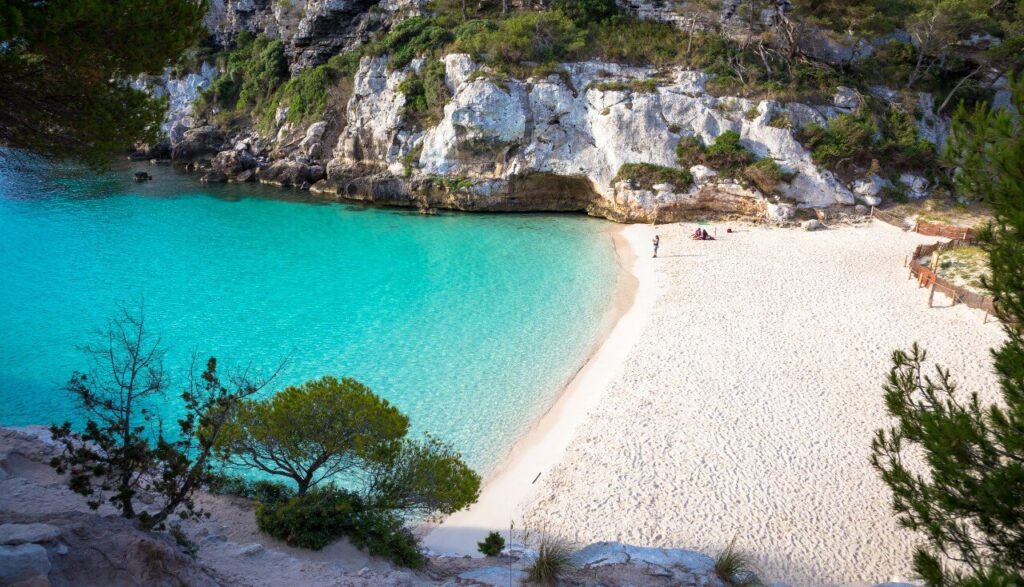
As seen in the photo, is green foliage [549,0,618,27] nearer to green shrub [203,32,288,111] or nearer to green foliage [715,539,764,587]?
green shrub [203,32,288,111]

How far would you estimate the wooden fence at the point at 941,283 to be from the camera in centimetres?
1741

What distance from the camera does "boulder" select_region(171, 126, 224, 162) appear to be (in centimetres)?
4488

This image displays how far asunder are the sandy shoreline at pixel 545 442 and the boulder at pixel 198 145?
40.2m

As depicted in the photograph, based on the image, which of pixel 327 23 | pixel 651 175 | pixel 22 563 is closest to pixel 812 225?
pixel 651 175

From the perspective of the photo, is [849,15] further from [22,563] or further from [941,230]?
[22,563]

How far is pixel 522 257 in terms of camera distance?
2486cm

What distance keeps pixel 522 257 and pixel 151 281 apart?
1500 cm

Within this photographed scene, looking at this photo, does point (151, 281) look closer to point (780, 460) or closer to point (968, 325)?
point (780, 460)

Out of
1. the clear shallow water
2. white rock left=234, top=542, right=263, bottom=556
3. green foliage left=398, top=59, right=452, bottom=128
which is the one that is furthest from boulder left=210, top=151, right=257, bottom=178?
white rock left=234, top=542, right=263, bottom=556

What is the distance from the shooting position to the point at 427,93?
3434cm

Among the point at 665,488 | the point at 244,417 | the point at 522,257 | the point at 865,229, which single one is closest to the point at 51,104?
the point at 244,417

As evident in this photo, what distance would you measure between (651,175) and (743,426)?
20.1 meters

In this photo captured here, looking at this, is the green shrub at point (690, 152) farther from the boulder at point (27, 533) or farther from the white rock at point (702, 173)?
the boulder at point (27, 533)

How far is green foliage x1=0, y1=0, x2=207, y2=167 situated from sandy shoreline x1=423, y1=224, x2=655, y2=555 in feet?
26.0
